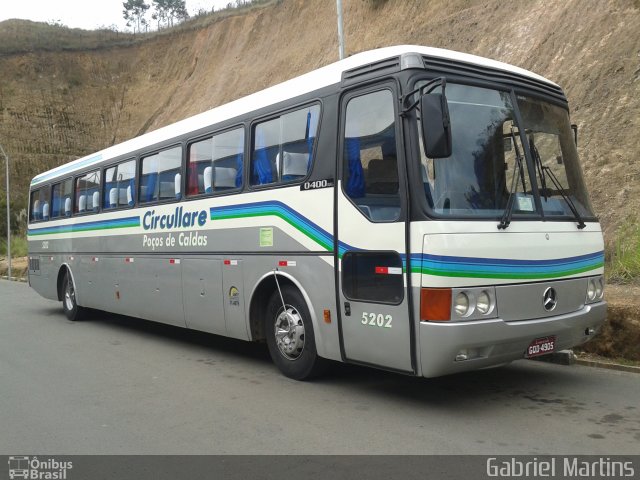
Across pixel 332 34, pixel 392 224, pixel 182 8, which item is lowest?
pixel 392 224

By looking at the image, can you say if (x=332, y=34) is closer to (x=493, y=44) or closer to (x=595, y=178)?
(x=493, y=44)

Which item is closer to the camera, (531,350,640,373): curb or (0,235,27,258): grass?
(531,350,640,373): curb

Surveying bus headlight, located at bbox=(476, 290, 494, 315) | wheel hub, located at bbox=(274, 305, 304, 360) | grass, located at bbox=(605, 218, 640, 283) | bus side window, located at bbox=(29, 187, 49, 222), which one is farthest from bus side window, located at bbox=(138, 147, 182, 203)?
grass, located at bbox=(605, 218, 640, 283)

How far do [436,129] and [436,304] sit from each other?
4.68 feet

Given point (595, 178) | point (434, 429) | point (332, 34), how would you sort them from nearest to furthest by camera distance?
point (434, 429) → point (595, 178) → point (332, 34)

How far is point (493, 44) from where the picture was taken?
2078cm

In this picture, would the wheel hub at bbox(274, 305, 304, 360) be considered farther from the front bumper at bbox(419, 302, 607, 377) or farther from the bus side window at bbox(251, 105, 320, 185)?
the front bumper at bbox(419, 302, 607, 377)

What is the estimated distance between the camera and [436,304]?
5.19 m

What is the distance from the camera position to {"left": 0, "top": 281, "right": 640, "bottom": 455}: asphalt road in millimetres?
4945

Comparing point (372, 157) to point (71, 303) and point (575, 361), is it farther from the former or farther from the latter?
point (71, 303)

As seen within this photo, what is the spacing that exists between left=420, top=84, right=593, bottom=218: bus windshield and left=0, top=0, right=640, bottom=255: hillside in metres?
7.17

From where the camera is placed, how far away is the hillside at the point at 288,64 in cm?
1495

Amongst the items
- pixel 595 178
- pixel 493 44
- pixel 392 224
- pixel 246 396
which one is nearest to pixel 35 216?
pixel 246 396

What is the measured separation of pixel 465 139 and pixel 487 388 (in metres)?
2.60
